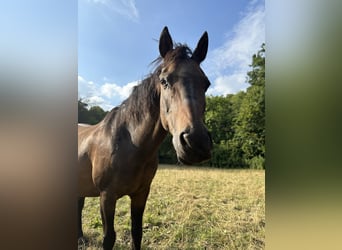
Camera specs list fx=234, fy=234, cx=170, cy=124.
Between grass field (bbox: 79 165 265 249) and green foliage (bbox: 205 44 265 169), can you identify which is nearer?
green foliage (bbox: 205 44 265 169)

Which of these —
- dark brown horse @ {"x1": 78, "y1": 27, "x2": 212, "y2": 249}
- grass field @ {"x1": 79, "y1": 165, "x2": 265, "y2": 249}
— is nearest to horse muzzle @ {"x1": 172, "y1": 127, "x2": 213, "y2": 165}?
dark brown horse @ {"x1": 78, "y1": 27, "x2": 212, "y2": 249}

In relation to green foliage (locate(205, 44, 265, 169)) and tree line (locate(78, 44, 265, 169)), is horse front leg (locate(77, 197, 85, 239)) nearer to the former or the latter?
tree line (locate(78, 44, 265, 169))

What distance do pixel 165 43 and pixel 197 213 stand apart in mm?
1170

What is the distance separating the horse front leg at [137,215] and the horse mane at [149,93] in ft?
1.70

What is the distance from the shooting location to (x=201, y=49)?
53.1 inches

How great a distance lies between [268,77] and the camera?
28.5 inches

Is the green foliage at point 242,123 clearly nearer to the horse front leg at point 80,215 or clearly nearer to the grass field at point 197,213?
the grass field at point 197,213

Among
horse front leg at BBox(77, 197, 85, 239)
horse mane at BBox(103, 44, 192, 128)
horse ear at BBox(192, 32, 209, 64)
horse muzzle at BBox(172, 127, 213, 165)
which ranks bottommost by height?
horse front leg at BBox(77, 197, 85, 239)

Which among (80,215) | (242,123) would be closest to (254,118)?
(242,123)

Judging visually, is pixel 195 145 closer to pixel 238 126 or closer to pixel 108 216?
pixel 238 126

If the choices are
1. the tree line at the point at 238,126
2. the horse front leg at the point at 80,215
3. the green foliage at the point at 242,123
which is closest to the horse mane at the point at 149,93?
the tree line at the point at 238,126

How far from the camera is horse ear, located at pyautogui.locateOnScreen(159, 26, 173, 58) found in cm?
132

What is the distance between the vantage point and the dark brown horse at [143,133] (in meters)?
1.11

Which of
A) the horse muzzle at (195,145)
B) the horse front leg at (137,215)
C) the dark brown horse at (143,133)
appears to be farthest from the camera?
the horse front leg at (137,215)
